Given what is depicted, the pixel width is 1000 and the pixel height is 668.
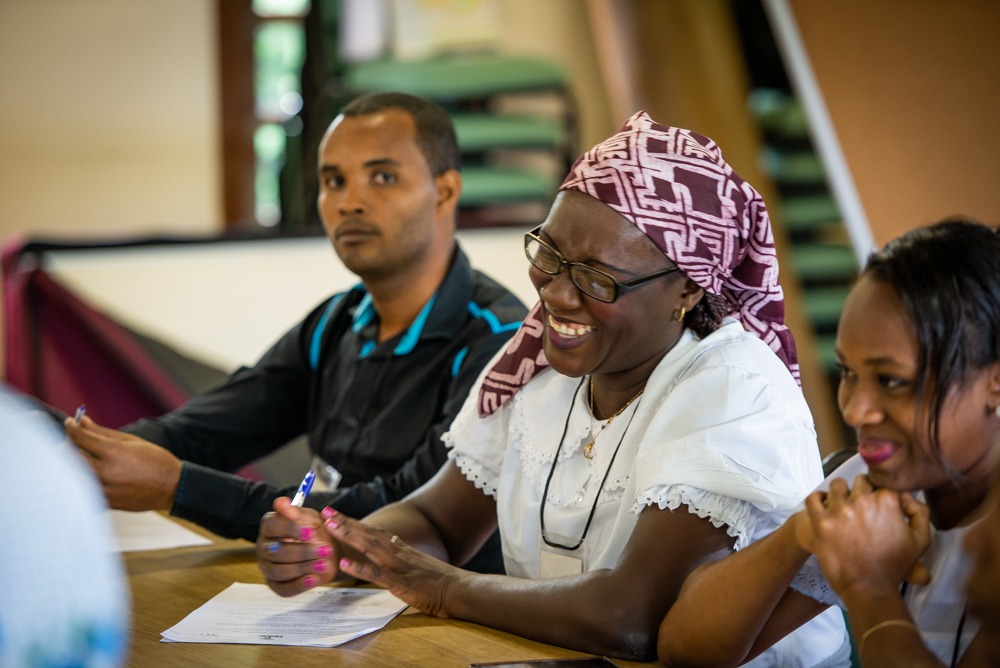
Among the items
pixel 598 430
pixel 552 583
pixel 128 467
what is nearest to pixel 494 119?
pixel 128 467

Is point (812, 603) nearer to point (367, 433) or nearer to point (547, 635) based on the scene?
point (547, 635)

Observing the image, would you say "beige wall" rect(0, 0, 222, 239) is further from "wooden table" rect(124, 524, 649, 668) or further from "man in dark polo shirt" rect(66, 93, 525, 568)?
"wooden table" rect(124, 524, 649, 668)

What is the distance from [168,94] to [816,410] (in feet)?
12.2

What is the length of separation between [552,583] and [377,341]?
3.65ft

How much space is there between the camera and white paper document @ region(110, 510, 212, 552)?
6.78 ft

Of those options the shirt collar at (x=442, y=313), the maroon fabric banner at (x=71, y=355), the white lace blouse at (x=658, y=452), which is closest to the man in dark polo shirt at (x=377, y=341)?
the shirt collar at (x=442, y=313)

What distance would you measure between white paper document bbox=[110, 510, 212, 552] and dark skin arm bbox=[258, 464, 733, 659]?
0.47 metres

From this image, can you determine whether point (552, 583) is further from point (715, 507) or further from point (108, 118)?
point (108, 118)

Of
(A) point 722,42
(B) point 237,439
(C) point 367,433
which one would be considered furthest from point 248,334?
(A) point 722,42

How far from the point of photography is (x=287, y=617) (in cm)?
158

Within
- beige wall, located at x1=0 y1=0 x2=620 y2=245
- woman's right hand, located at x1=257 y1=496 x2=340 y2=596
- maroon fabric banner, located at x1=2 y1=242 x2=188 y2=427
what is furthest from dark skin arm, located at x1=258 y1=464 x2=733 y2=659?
beige wall, located at x1=0 y1=0 x2=620 y2=245

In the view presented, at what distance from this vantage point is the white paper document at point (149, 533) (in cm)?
207

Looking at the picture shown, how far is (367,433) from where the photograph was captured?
2.39 meters

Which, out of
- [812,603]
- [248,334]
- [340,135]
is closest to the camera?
[812,603]
